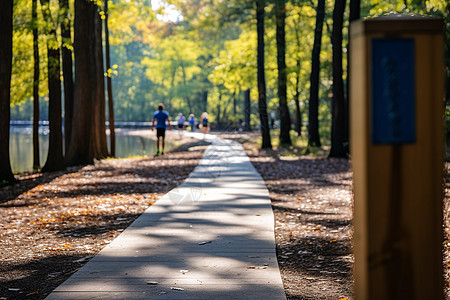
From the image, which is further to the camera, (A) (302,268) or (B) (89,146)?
(B) (89,146)

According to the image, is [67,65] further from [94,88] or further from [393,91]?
[393,91]

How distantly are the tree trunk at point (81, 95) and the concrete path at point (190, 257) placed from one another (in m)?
10.5

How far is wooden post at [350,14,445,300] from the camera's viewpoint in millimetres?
2797

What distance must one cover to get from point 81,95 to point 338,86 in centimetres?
917

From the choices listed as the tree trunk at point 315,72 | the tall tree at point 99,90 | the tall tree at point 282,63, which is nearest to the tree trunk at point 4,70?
the tall tree at point 99,90

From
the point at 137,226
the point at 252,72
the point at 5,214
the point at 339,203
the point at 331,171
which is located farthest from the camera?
the point at 252,72

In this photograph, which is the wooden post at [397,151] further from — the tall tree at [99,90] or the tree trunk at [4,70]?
the tall tree at [99,90]

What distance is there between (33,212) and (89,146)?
11224 mm

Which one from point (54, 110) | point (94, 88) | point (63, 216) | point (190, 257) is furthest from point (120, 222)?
point (94, 88)

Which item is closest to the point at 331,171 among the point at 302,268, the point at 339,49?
the point at 339,49

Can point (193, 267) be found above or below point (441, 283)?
below

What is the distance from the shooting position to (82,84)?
70.6ft

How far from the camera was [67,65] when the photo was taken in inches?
856

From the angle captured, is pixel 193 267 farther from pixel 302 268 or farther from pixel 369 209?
pixel 369 209
